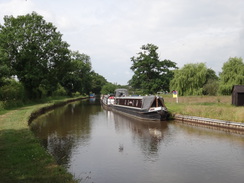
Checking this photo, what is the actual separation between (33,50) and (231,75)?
1229 inches

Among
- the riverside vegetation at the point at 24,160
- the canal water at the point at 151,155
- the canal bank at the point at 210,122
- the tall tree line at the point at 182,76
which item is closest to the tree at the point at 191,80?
the tall tree line at the point at 182,76

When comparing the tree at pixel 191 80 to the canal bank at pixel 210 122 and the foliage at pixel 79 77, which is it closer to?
the canal bank at pixel 210 122

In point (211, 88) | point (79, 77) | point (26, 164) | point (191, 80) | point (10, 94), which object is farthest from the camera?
point (79, 77)

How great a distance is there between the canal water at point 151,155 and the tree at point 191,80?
23.4 meters

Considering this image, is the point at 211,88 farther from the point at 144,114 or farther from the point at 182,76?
the point at 144,114

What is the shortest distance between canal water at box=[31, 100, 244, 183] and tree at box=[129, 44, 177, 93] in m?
27.5

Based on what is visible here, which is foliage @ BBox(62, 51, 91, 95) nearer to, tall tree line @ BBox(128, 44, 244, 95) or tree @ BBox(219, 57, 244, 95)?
tall tree line @ BBox(128, 44, 244, 95)

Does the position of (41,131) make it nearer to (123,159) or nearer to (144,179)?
(123,159)

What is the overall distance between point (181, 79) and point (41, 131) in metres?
28.4

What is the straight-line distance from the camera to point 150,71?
46969 mm

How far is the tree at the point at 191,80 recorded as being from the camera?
40878 mm

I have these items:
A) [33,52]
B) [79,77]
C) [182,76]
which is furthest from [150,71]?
[79,77]

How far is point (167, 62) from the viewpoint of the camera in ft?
159

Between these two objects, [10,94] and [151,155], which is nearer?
[151,155]
